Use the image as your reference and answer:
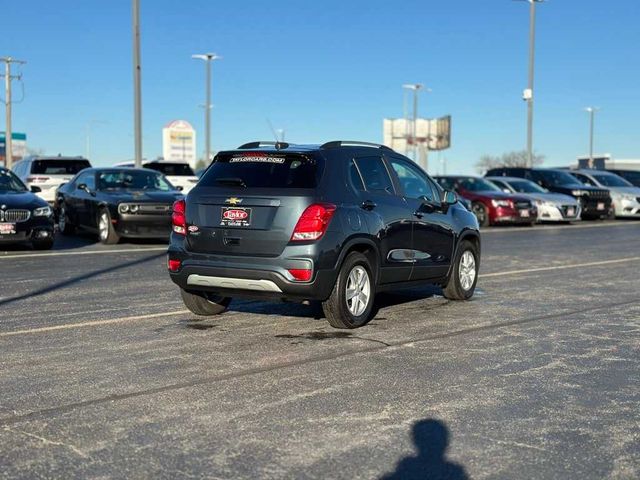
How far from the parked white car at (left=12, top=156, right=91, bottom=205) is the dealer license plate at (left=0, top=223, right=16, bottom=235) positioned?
7205 mm

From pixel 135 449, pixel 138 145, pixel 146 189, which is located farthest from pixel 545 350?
pixel 138 145

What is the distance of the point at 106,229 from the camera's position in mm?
15867

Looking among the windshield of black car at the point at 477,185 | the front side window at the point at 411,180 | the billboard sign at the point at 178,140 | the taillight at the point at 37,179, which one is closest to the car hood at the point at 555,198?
the windshield of black car at the point at 477,185

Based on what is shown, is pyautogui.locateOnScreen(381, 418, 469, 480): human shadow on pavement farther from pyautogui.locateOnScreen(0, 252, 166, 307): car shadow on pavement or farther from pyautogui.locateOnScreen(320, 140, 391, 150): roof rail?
pyautogui.locateOnScreen(0, 252, 166, 307): car shadow on pavement

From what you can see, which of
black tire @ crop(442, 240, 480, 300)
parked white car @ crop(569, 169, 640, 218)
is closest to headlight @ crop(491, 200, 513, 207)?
parked white car @ crop(569, 169, 640, 218)

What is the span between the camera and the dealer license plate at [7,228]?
44.7ft

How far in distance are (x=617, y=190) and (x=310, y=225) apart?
76.4ft

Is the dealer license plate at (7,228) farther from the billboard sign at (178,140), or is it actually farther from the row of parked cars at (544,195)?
the billboard sign at (178,140)

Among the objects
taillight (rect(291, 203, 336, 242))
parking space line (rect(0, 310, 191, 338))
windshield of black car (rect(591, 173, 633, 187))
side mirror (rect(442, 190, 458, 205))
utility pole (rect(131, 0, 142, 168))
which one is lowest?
parking space line (rect(0, 310, 191, 338))

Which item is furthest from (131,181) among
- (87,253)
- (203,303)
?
(203,303)

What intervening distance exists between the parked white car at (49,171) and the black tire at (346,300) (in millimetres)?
14854

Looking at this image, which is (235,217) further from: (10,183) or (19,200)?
(10,183)

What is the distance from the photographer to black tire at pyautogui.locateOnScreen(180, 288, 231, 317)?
7.97 m

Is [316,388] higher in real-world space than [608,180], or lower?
lower
